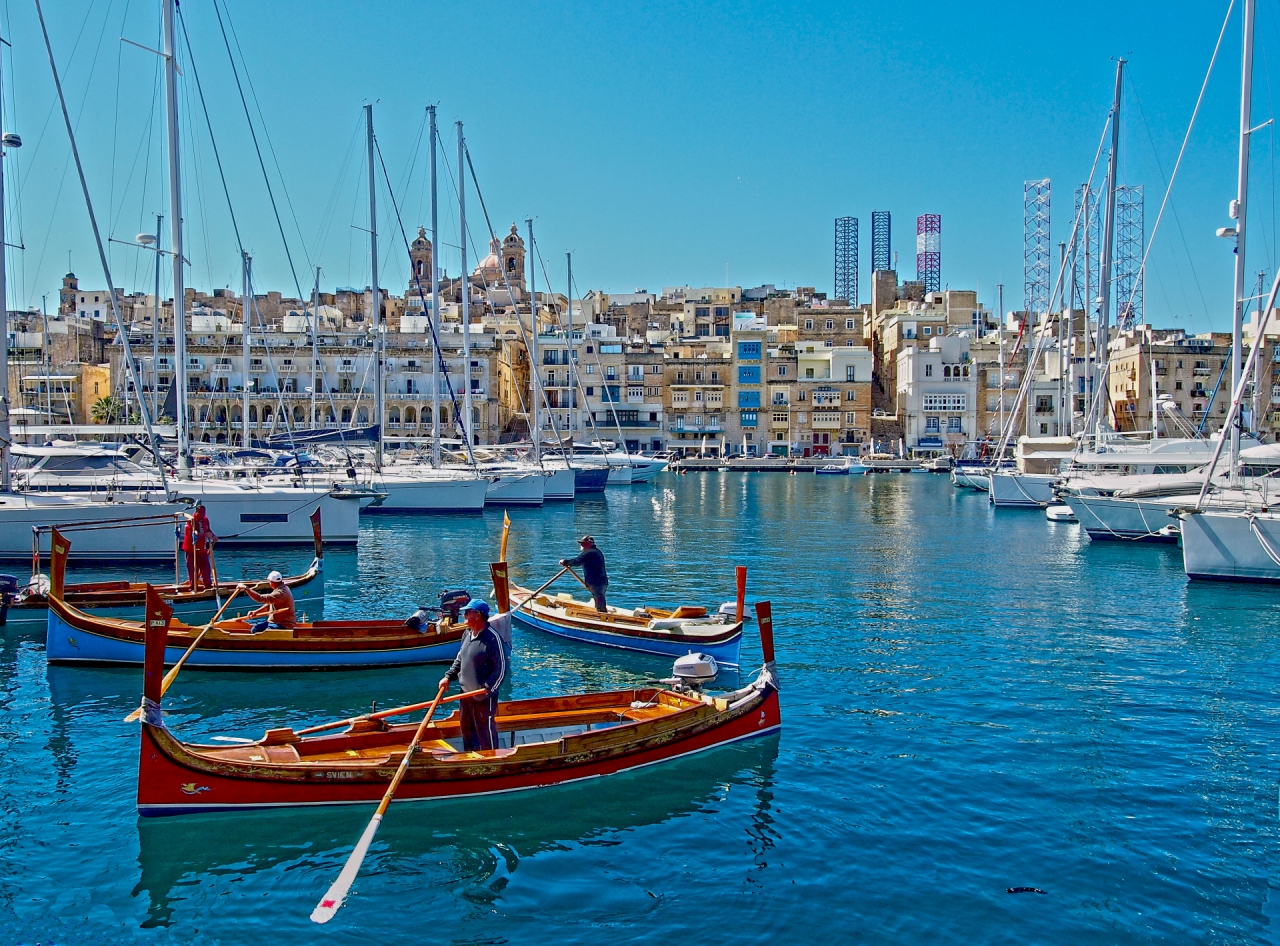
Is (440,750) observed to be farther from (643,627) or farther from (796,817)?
(643,627)

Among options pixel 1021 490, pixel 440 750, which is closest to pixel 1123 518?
pixel 1021 490

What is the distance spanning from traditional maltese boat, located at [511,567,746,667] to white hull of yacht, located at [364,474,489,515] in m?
23.9

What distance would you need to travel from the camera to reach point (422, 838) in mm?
11211

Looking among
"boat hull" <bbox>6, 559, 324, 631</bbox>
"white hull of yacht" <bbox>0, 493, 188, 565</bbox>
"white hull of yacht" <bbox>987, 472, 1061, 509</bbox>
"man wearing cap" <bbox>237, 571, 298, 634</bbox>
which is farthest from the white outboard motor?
"white hull of yacht" <bbox>987, 472, 1061, 509</bbox>

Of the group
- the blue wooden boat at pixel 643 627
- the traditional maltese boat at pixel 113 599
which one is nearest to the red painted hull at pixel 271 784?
the blue wooden boat at pixel 643 627

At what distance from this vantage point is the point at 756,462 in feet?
289

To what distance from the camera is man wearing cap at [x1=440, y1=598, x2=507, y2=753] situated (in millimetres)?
12078

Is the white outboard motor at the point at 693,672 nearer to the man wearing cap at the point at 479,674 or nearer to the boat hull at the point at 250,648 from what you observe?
the man wearing cap at the point at 479,674

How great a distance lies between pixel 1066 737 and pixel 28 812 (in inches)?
516

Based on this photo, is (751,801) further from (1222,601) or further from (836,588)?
(1222,601)

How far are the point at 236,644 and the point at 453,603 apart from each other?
12.0 feet

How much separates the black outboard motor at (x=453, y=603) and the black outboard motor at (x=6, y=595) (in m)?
8.67

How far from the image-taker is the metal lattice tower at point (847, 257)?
144 m

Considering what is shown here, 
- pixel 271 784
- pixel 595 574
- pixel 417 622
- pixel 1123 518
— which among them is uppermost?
pixel 595 574
